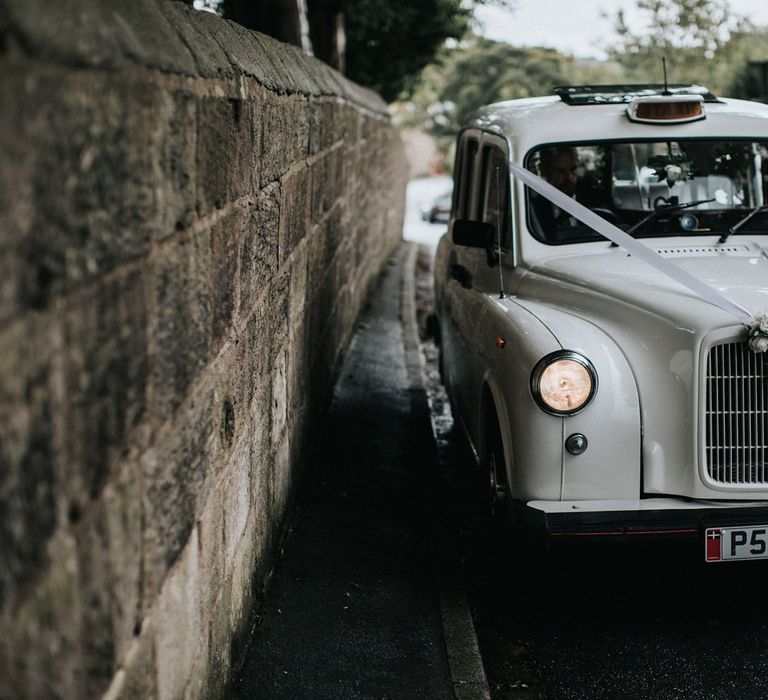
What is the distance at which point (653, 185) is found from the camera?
5684 mm

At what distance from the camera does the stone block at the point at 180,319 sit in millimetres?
2482

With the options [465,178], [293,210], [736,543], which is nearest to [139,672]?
[736,543]

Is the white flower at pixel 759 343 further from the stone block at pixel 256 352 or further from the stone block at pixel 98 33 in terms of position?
the stone block at pixel 98 33

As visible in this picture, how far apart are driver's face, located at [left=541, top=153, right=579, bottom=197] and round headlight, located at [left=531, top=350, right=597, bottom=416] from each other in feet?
5.53

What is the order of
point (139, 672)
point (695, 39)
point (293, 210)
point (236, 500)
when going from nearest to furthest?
point (139, 672), point (236, 500), point (293, 210), point (695, 39)

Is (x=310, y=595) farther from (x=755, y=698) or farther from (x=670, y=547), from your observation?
(x=755, y=698)

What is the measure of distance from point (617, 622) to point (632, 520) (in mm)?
687

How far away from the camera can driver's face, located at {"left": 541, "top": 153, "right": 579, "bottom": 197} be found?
5746 mm

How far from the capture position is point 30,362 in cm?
167

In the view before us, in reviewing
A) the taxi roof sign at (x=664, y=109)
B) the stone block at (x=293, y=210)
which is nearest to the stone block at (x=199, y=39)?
the stone block at (x=293, y=210)

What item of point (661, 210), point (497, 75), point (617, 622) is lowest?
point (617, 622)

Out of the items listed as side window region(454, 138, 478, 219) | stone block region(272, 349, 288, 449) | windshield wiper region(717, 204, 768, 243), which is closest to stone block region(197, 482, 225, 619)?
stone block region(272, 349, 288, 449)

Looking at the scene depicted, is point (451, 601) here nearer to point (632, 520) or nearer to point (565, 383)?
point (632, 520)

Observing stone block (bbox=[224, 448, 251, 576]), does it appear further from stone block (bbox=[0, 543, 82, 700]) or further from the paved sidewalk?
stone block (bbox=[0, 543, 82, 700])
